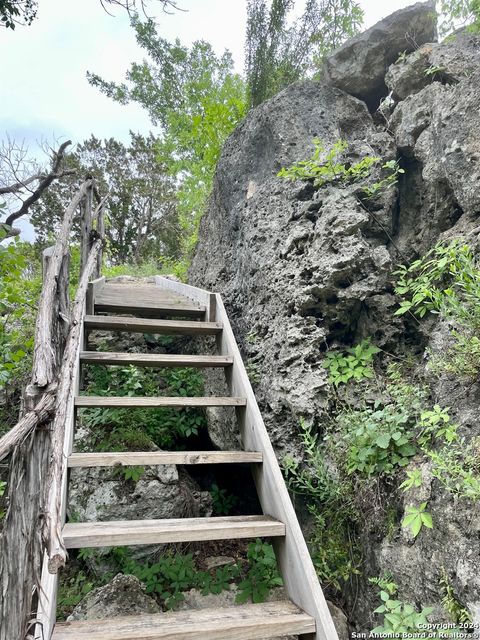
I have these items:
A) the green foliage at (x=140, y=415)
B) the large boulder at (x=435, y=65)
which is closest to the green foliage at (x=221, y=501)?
the green foliage at (x=140, y=415)

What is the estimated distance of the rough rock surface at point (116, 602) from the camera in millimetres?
2180

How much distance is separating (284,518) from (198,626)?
0.54m

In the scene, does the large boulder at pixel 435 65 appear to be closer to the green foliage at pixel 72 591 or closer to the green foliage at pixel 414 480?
the green foliage at pixel 414 480

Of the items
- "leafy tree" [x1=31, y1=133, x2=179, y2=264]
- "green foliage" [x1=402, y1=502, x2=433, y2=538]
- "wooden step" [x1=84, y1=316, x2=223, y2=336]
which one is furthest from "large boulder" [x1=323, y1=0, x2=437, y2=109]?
Result: "leafy tree" [x1=31, y1=133, x2=179, y2=264]

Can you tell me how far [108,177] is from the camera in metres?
15.9

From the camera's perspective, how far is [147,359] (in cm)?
257

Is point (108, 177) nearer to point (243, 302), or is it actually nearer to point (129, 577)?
point (243, 302)

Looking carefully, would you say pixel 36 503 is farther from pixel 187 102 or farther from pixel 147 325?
pixel 187 102

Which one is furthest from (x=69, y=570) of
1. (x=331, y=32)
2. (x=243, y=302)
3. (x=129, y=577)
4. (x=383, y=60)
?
(x=331, y=32)

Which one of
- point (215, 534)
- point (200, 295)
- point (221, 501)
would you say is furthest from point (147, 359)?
point (221, 501)

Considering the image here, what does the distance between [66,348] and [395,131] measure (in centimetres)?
279

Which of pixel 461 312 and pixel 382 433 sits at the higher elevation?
pixel 461 312

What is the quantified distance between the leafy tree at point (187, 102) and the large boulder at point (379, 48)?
2.39 metres

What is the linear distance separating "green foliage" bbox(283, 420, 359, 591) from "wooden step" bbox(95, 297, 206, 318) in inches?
62.2
